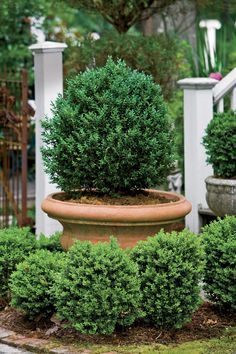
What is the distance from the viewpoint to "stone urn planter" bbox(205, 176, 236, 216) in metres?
8.06

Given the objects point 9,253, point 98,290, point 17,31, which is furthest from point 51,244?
point 17,31

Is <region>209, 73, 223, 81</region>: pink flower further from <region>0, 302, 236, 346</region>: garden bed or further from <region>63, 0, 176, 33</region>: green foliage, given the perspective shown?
<region>0, 302, 236, 346</region>: garden bed

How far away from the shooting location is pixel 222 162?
8.17 m

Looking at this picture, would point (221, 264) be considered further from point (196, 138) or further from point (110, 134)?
point (196, 138)

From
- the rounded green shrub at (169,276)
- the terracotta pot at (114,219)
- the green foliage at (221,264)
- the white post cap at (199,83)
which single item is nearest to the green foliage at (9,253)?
the terracotta pot at (114,219)

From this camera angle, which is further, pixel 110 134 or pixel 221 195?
pixel 221 195

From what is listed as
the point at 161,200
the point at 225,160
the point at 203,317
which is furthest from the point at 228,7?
the point at 203,317

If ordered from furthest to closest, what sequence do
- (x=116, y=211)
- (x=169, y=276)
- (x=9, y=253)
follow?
(x=9, y=253)
(x=116, y=211)
(x=169, y=276)

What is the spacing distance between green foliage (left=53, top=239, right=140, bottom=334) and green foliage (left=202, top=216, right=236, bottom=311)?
2.01ft

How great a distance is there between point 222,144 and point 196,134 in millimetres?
795

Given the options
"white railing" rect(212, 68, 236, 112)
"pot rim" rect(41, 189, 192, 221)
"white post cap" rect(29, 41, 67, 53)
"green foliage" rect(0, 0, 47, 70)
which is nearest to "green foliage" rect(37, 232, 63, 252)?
"pot rim" rect(41, 189, 192, 221)

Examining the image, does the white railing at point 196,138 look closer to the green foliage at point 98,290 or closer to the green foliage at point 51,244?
the green foliage at point 51,244

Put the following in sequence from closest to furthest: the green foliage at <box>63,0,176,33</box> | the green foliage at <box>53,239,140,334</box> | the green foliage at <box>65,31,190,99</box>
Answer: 1. the green foliage at <box>53,239,140,334</box>
2. the green foliage at <box>65,31,190,99</box>
3. the green foliage at <box>63,0,176,33</box>

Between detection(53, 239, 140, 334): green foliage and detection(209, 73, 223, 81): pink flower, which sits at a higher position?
detection(209, 73, 223, 81): pink flower
